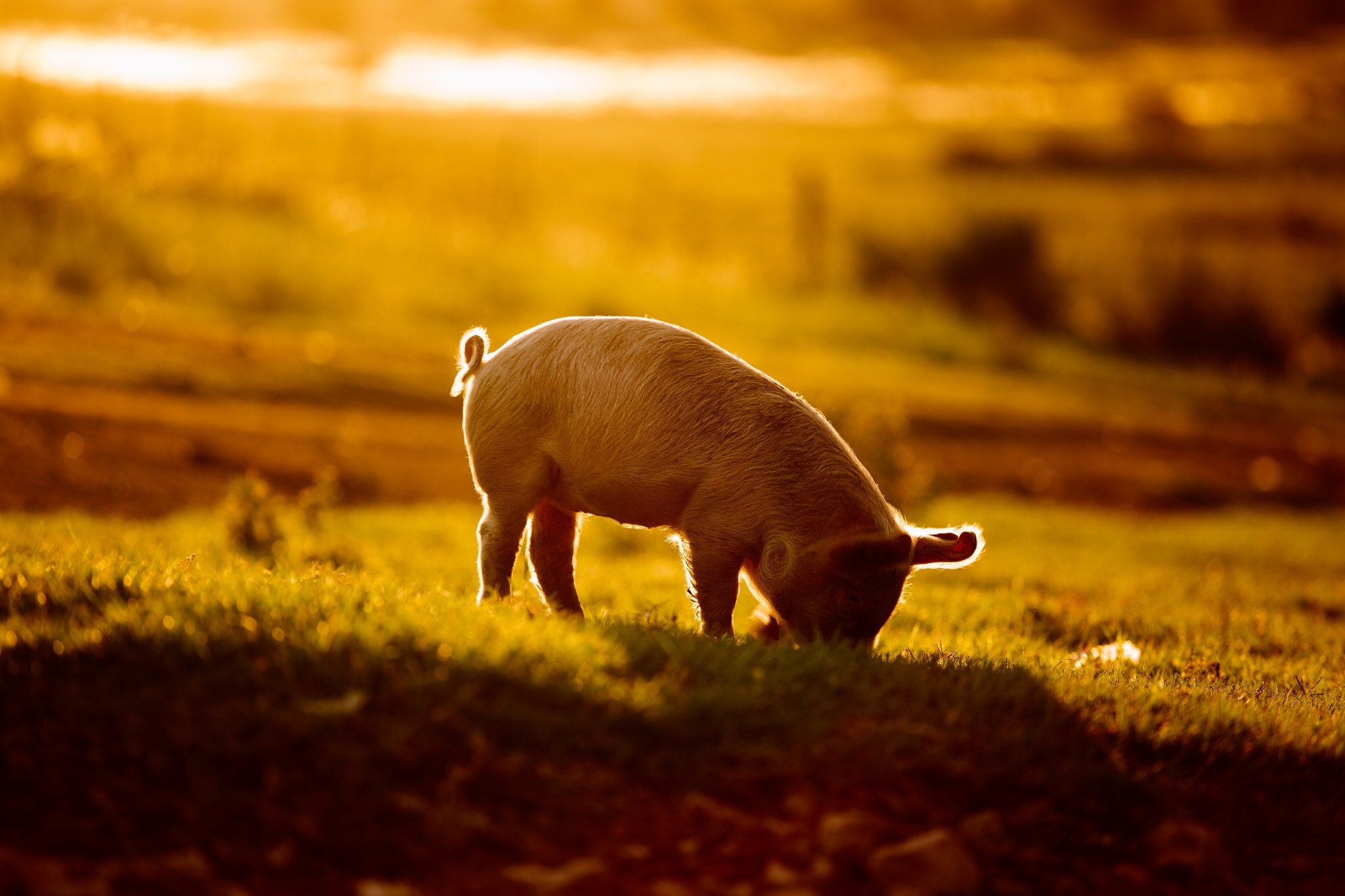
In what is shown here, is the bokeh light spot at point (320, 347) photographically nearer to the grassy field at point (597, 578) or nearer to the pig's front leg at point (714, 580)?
the grassy field at point (597, 578)

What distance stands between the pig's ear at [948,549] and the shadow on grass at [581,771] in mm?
586

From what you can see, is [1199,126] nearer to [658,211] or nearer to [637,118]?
[637,118]

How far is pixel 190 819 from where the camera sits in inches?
143

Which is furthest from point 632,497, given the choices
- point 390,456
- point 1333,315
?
point 1333,315

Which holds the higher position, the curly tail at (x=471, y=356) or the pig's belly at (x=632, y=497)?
the curly tail at (x=471, y=356)

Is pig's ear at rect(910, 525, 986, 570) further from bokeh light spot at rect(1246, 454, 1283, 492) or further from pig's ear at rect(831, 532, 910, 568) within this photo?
bokeh light spot at rect(1246, 454, 1283, 492)

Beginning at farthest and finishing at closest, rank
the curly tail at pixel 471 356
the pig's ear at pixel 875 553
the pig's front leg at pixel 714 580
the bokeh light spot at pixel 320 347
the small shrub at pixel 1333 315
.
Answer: the small shrub at pixel 1333 315 < the bokeh light spot at pixel 320 347 < the curly tail at pixel 471 356 < the pig's front leg at pixel 714 580 < the pig's ear at pixel 875 553

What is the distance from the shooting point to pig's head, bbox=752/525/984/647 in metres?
4.86

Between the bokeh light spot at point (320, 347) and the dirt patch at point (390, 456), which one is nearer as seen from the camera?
the dirt patch at point (390, 456)

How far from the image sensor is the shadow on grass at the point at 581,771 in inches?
144

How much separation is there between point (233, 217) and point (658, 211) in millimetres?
14105


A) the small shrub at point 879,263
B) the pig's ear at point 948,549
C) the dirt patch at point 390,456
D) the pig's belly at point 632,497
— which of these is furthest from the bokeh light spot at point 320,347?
the small shrub at point 879,263

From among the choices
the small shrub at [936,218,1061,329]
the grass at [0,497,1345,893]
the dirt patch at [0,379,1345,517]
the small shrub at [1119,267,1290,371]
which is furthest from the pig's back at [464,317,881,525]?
the small shrub at [1119,267,1290,371]

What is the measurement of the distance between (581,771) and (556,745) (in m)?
0.11
